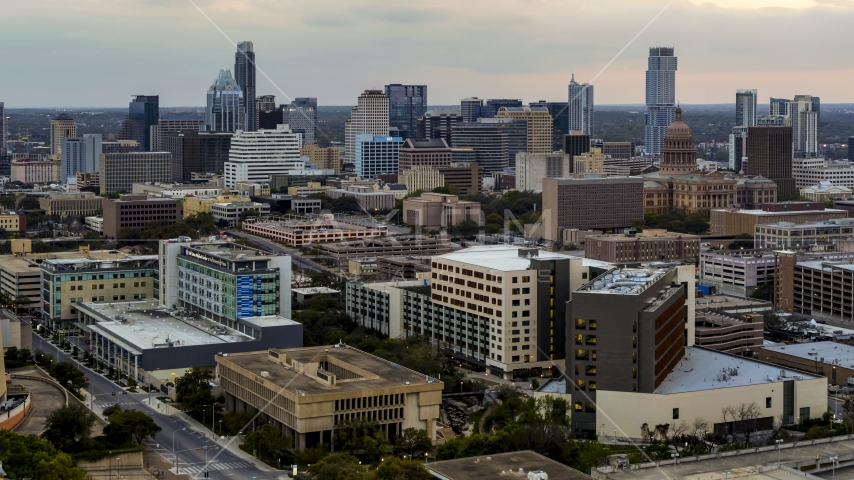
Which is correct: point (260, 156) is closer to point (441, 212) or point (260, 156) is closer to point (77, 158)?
point (77, 158)

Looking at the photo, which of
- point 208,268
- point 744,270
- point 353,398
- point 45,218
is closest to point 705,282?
point 744,270

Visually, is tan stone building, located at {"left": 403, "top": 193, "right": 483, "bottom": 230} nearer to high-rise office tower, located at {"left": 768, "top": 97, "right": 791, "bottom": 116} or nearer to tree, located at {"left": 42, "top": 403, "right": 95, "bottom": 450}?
tree, located at {"left": 42, "top": 403, "right": 95, "bottom": 450}

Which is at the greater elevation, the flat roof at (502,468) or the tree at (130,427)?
the flat roof at (502,468)

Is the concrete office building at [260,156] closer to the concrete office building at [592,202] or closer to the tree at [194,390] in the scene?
the concrete office building at [592,202]

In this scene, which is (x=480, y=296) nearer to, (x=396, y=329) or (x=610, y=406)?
(x=396, y=329)

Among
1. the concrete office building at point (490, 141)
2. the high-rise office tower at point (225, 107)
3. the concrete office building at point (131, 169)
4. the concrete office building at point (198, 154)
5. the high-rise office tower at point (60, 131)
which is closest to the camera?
the concrete office building at point (131, 169)

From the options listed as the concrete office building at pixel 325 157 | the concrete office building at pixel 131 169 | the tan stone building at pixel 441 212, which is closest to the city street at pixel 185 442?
the tan stone building at pixel 441 212

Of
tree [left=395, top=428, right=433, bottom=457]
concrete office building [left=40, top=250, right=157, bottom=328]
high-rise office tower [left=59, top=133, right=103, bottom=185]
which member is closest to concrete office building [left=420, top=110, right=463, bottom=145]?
high-rise office tower [left=59, top=133, right=103, bottom=185]
